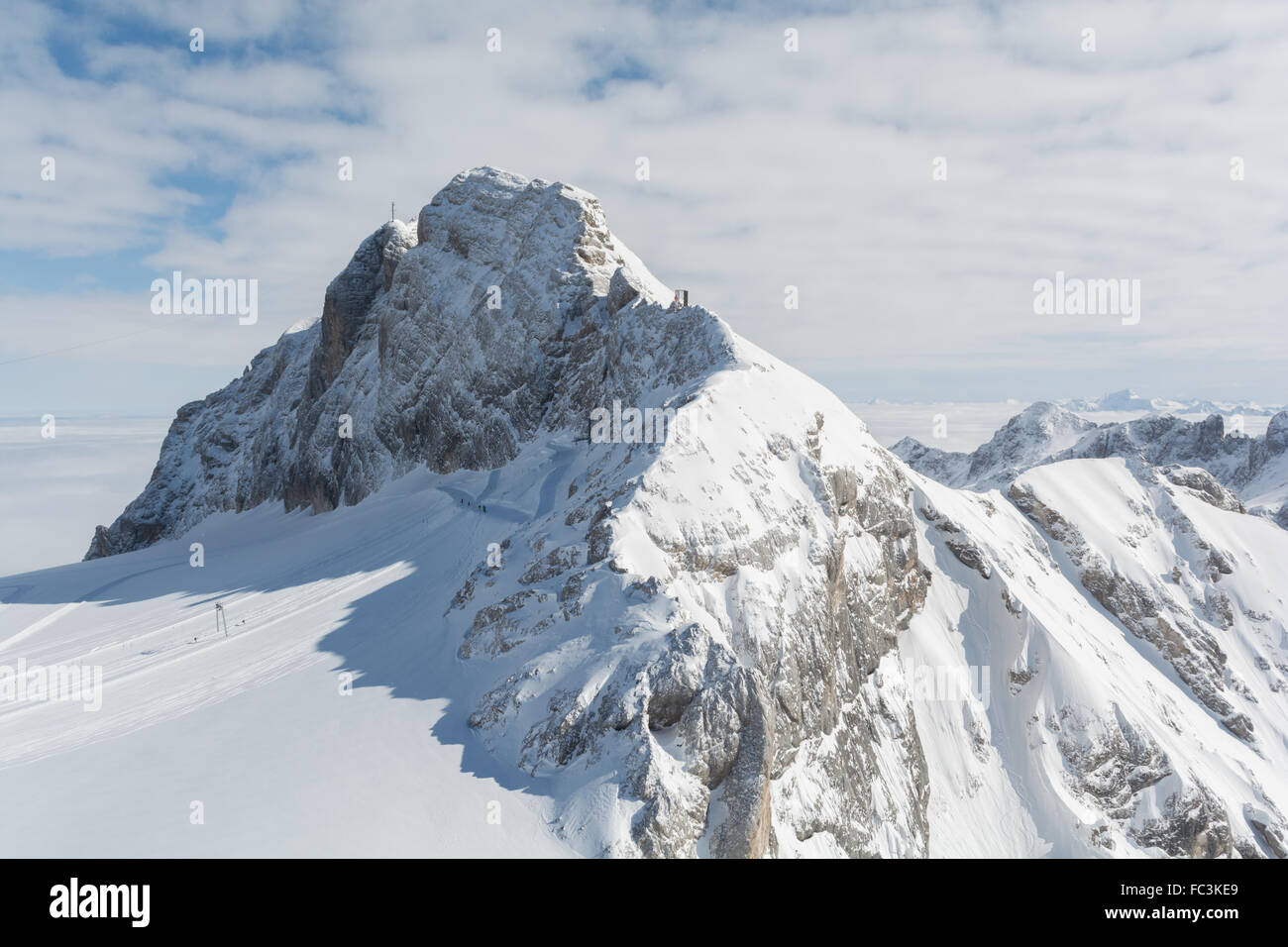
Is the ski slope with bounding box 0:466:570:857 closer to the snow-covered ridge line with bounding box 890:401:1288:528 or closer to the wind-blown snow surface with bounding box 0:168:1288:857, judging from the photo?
the wind-blown snow surface with bounding box 0:168:1288:857

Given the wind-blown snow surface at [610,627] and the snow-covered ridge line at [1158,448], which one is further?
the snow-covered ridge line at [1158,448]

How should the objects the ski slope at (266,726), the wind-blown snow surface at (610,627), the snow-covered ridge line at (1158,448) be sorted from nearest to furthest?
the ski slope at (266,726), the wind-blown snow surface at (610,627), the snow-covered ridge line at (1158,448)

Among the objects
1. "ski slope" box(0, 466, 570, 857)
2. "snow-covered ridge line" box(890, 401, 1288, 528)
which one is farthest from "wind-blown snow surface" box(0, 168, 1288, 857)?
"snow-covered ridge line" box(890, 401, 1288, 528)

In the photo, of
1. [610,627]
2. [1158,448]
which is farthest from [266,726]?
[1158,448]

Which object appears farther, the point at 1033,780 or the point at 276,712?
the point at 1033,780

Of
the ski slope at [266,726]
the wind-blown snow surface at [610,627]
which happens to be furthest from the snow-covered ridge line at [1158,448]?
the ski slope at [266,726]

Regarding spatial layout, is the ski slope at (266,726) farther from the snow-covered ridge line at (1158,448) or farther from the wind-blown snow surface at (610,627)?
the snow-covered ridge line at (1158,448)

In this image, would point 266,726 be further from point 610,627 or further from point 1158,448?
point 1158,448
